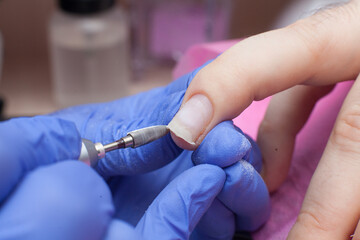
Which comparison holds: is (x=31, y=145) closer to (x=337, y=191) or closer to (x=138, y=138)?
(x=138, y=138)

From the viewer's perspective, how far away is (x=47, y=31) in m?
1.13

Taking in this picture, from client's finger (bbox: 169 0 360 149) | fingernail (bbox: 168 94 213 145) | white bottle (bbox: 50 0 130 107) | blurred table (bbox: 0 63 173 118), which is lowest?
blurred table (bbox: 0 63 173 118)

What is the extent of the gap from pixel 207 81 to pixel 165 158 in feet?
0.33

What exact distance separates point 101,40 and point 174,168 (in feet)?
1.88

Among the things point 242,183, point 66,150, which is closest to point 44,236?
point 66,150

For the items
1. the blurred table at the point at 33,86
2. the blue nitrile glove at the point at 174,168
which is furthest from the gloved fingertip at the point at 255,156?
the blurred table at the point at 33,86

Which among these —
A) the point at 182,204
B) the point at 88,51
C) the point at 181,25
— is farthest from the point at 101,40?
the point at 182,204

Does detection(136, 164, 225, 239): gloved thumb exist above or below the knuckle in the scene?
below

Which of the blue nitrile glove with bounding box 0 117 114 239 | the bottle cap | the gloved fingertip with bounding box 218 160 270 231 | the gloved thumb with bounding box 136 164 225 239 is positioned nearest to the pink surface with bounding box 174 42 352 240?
the gloved fingertip with bounding box 218 160 270 231

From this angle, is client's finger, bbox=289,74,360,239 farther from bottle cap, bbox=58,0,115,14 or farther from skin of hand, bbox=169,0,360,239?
bottle cap, bbox=58,0,115,14

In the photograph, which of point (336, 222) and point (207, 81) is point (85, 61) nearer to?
point (207, 81)

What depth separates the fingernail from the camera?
1.37 feet

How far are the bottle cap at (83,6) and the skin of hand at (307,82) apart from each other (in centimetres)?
54

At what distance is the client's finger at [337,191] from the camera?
0.44 metres
